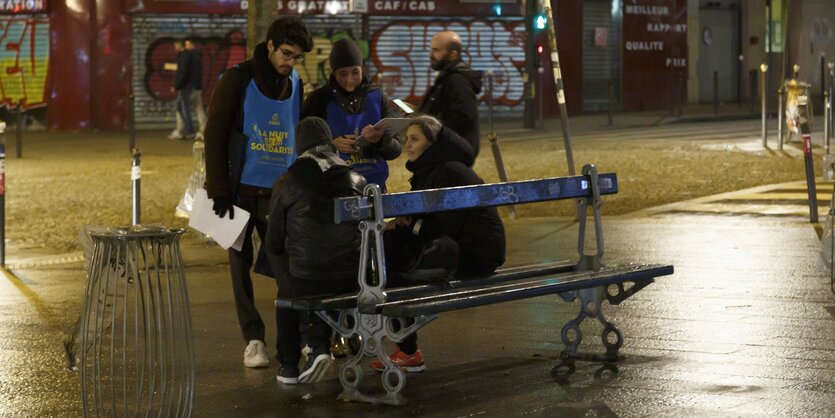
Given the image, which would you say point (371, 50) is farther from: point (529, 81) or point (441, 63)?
point (441, 63)

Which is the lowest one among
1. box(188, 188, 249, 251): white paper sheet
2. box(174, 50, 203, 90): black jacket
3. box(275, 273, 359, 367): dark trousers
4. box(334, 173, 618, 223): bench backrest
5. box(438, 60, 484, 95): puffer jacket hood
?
box(275, 273, 359, 367): dark trousers

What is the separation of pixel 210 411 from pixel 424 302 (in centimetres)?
109

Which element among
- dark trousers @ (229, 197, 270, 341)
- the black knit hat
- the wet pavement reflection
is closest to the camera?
the wet pavement reflection

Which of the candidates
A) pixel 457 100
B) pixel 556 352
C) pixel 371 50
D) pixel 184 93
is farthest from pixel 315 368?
pixel 371 50

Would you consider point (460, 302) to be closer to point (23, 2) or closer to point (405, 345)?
point (405, 345)

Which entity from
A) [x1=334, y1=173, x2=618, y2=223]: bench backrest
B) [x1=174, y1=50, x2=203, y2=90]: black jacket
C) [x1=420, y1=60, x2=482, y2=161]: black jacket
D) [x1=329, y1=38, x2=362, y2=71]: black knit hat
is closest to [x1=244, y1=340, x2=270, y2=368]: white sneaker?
[x1=334, y1=173, x2=618, y2=223]: bench backrest

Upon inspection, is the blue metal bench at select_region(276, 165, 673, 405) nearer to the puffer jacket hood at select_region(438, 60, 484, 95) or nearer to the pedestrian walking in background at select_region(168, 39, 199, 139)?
the puffer jacket hood at select_region(438, 60, 484, 95)

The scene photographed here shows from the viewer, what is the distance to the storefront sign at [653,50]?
36.1 meters

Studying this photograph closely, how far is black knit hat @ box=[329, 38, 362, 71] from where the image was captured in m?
7.63

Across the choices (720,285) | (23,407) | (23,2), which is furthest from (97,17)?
(23,407)

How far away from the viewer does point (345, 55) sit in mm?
7633

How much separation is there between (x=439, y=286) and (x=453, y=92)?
84.1 inches

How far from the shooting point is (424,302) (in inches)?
257

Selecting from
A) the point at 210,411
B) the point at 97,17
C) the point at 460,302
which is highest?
the point at 97,17
